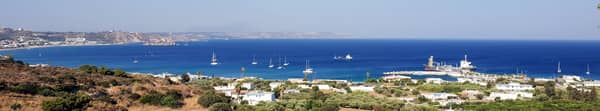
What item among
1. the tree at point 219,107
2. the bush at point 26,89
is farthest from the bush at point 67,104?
the tree at point 219,107

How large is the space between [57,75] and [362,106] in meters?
14.3

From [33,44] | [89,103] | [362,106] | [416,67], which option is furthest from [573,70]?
[33,44]

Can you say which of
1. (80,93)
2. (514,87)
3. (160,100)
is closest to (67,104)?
(80,93)

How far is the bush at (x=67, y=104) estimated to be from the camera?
15445 millimetres

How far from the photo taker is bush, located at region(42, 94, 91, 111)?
15445 millimetres

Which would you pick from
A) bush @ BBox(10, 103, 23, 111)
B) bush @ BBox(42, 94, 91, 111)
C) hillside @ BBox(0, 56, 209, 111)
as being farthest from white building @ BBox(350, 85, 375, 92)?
bush @ BBox(10, 103, 23, 111)

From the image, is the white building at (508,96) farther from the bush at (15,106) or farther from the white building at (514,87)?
the bush at (15,106)

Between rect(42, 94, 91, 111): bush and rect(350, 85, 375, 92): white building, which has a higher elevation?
rect(42, 94, 91, 111): bush

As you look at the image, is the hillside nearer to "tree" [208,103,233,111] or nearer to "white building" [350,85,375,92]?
"tree" [208,103,233,111]

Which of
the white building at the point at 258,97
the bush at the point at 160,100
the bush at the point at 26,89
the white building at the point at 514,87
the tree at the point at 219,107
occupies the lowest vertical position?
the white building at the point at 514,87

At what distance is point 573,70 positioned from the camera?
7912cm

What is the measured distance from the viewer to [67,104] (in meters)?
15.9

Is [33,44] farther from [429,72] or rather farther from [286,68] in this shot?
[429,72]

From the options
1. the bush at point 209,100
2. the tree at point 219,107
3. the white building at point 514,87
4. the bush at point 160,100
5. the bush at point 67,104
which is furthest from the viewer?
the white building at point 514,87
